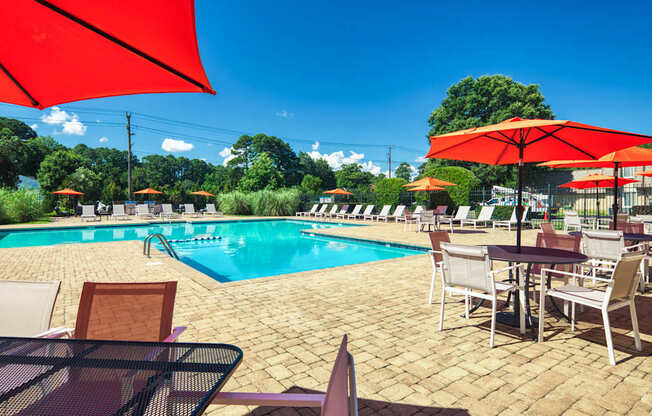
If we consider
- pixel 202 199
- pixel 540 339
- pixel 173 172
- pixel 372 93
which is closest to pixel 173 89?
pixel 540 339

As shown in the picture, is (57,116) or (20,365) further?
(57,116)

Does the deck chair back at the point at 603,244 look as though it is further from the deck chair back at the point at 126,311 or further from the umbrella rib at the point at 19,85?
the umbrella rib at the point at 19,85

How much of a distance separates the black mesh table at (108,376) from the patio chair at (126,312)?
0.41m

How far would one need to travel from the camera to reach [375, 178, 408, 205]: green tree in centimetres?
1923

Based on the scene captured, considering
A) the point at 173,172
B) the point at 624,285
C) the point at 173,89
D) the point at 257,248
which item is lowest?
the point at 257,248

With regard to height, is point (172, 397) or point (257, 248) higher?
point (172, 397)

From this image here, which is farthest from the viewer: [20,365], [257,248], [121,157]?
[121,157]

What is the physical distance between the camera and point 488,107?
95.0 ft

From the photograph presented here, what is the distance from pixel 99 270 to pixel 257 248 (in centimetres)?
539

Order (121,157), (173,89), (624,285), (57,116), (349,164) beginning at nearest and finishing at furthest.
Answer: (173,89)
(624,285)
(57,116)
(121,157)
(349,164)

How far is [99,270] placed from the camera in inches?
234

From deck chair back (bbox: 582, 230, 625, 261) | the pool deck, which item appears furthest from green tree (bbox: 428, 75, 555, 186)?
the pool deck

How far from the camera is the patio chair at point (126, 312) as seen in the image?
1805 millimetres

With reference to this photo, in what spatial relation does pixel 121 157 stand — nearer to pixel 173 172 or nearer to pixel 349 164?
pixel 173 172
